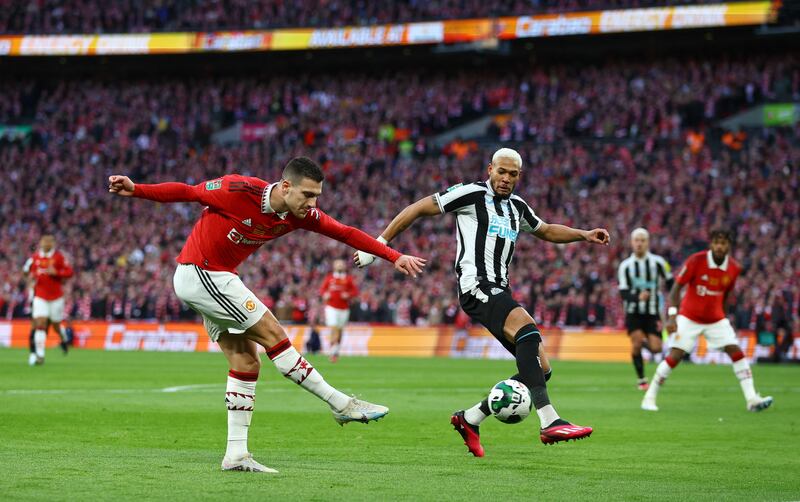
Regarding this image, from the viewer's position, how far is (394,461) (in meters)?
9.68

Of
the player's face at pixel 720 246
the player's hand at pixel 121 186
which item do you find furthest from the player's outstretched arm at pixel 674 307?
the player's hand at pixel 121 186

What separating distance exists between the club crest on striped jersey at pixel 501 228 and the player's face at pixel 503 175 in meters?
0.22

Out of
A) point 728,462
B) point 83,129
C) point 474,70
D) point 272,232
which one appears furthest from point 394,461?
point 83,129

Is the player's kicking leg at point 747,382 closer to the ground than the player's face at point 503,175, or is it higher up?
closer to the ground

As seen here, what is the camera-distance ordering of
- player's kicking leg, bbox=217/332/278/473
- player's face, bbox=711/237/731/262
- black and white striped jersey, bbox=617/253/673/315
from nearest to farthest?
player's kicking leg, bbox=217/332/278/473
player's face, bbox=711/237/731/262
black and white striped jersey, bbox=617/253/673/315

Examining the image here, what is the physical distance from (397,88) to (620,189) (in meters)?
14.6

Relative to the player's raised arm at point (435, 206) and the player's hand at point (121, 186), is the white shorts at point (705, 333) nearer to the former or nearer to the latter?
the player's raised arm at point (435, 206)

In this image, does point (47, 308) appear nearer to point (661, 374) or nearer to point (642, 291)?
point (642, 291)

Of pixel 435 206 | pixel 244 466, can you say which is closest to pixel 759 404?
pixel 435 206

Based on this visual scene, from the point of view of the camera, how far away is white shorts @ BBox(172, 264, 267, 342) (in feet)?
28.7

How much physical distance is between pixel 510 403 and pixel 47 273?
55.0 ft

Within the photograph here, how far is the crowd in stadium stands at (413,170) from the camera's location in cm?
3634

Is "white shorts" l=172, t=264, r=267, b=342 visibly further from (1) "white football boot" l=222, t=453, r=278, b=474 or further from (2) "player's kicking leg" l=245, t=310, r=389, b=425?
(1) "white football boot" l=222, t=453, r=278, b=474

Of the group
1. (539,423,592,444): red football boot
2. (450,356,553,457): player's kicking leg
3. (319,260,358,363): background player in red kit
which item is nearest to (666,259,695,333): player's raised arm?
(450,356,553,457): player's kicking leg
